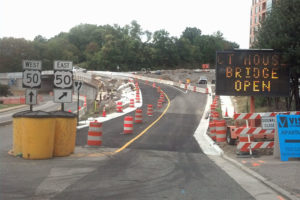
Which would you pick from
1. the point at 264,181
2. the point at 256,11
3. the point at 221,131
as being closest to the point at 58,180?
the point at 264,181

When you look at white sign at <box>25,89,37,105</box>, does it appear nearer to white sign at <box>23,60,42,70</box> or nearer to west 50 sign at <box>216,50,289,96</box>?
white sign at <box>23,60,42,70</box>

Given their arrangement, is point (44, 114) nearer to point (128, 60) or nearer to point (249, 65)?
point (249, 65)

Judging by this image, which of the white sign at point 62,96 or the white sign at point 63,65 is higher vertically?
the white sign at point 63,65

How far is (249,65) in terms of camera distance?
16109 millimetres

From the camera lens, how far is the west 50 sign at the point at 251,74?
1605 cm

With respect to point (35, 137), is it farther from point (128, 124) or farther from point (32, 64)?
point (128, 124)

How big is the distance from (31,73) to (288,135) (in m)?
8.78

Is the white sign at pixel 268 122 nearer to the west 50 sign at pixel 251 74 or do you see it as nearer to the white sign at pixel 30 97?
the west 50 sign at pixel 251 74

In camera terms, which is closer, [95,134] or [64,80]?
[64,80]

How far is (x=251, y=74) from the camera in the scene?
1612 centimetres

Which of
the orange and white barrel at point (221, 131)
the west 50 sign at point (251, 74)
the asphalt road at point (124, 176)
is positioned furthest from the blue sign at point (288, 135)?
the orange and white barrel at point (221, 131)

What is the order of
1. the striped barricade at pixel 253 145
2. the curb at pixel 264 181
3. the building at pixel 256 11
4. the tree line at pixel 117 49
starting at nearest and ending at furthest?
the curb at pixel 264 181, the striped barricade at pixel 253 145, the building at pixel 256 11, the tree line at pixel 117 49

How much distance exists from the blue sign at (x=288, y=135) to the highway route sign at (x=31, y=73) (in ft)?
26.7

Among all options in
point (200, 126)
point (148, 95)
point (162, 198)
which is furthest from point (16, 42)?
point (162, 198)
